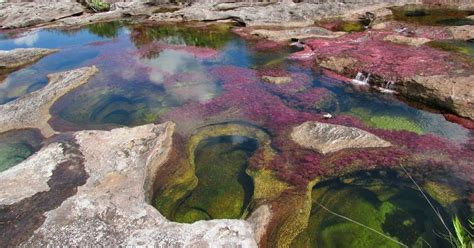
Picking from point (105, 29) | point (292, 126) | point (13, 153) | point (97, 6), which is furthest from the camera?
point (97, 6)

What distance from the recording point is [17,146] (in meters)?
19.1

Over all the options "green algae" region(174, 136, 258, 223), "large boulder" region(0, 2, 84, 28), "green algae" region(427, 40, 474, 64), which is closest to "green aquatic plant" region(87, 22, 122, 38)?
"large boulder" region(0, 2, 84, 28)

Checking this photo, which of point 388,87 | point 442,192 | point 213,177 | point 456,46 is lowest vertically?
point 213,177

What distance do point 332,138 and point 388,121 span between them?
185 inches

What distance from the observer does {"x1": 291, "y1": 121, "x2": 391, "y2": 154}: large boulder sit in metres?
16.7

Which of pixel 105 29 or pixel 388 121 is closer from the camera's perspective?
pixel 388 121

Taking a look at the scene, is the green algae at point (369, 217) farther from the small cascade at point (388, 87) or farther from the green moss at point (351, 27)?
the green moss at point (351, 27)

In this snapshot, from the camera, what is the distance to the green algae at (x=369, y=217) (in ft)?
40.9

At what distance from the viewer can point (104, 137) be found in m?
17.1

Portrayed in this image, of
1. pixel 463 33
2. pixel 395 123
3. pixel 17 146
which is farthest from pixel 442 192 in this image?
pixel 463 33

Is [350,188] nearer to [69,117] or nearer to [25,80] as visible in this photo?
[69,117]

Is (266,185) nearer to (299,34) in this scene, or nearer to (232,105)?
(232,105)

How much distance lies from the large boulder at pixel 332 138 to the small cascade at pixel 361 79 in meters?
8.36

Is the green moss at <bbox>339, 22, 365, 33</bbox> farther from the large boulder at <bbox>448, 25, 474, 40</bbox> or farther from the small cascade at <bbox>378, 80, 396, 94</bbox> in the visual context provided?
the small cascade at <bbox>378, 80, 396, 94</bbox>
